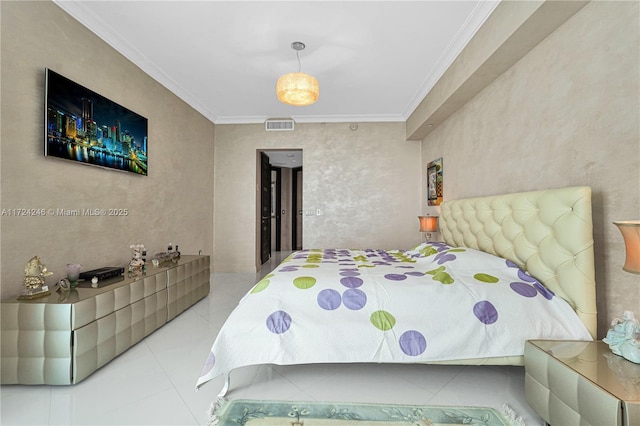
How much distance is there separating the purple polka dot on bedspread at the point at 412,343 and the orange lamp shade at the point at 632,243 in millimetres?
973

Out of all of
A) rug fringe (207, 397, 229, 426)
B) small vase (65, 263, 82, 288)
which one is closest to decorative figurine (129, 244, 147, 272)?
small vase (65, 263, 82, 288)

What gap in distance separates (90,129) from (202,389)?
2.23 meters

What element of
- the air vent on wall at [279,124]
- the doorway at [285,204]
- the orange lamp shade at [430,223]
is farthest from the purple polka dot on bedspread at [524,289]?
the doorway at [285,204]

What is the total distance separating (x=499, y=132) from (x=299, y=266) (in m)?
2.14

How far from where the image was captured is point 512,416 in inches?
55.5

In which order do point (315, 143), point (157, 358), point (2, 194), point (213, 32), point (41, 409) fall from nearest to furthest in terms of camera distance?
A: point (41, 409) → point (2, 194) → point (157, 358) → point (213, 32) → point (315, 143)

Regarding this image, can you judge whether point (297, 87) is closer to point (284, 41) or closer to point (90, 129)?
point (284, 41)

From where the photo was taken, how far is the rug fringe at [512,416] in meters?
1.37

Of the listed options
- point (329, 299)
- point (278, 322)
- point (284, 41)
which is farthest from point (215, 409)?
point (284, 41)

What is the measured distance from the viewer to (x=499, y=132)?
2428 mm

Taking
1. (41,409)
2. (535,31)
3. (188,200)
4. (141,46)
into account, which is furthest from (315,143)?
(41,409)

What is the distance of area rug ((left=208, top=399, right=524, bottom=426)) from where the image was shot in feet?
4.56

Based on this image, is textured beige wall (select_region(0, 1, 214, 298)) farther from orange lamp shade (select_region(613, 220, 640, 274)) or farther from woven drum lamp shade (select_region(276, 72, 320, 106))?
orange lamp shade (select_region(613, 220, 640, 274))

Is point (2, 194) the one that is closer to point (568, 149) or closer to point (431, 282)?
point (431, 282)
